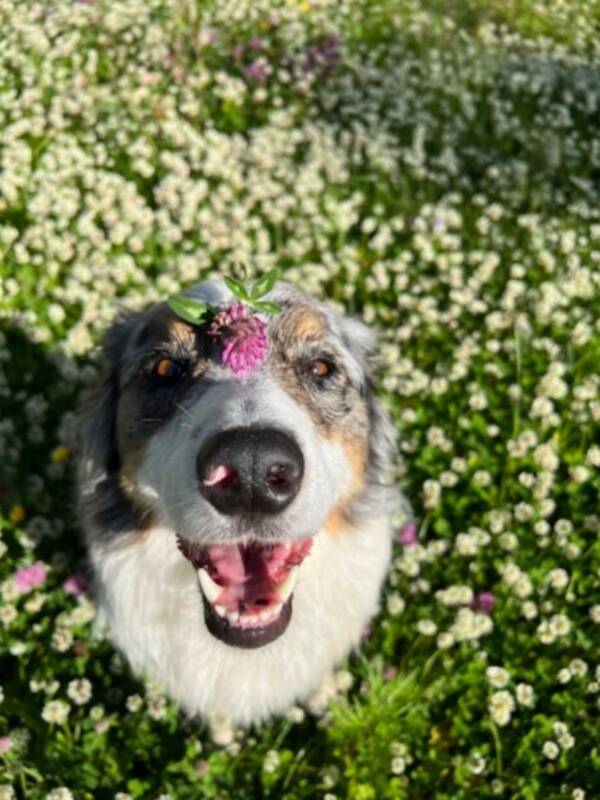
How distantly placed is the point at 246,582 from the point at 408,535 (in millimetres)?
1526

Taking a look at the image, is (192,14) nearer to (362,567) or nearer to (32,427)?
(32,427)

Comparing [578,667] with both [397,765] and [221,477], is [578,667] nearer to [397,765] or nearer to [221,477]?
[397,765]

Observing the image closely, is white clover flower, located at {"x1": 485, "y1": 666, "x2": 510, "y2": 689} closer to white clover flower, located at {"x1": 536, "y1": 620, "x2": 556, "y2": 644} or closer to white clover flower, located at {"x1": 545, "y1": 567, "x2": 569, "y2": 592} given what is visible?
white clover flower, located at {"x1": 536, "y1": 620, "x2": 556, "y2": 644}

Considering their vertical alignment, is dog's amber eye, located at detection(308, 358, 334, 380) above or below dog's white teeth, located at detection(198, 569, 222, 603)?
above

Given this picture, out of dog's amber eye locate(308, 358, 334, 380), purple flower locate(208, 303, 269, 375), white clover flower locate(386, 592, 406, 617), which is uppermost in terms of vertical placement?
purple flower locate(208, 303, 269, 375)

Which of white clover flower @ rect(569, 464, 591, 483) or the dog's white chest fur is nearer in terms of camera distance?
the dog's white chest fur

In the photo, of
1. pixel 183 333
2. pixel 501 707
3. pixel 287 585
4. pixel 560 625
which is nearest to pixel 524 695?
pixel 501 707

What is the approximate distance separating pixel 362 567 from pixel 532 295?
2726 millimetres

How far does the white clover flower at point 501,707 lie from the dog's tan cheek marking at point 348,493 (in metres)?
1.09

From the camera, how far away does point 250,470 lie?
2.59 metres

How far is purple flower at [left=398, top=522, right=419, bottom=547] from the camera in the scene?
4453 mm

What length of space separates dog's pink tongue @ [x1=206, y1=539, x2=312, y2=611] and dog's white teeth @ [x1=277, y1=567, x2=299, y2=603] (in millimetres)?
16

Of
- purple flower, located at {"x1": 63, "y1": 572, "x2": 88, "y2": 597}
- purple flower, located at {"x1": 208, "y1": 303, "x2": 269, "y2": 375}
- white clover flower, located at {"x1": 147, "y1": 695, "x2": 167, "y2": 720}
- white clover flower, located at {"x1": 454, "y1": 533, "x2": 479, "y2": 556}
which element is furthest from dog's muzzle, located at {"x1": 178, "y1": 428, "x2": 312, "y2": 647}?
white clover flower, located at {"x1": 454, "y1": 533, "x2": 479, "y2": 556}

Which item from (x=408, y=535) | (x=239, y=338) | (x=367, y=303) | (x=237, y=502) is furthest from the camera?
(x=367, y=303)
